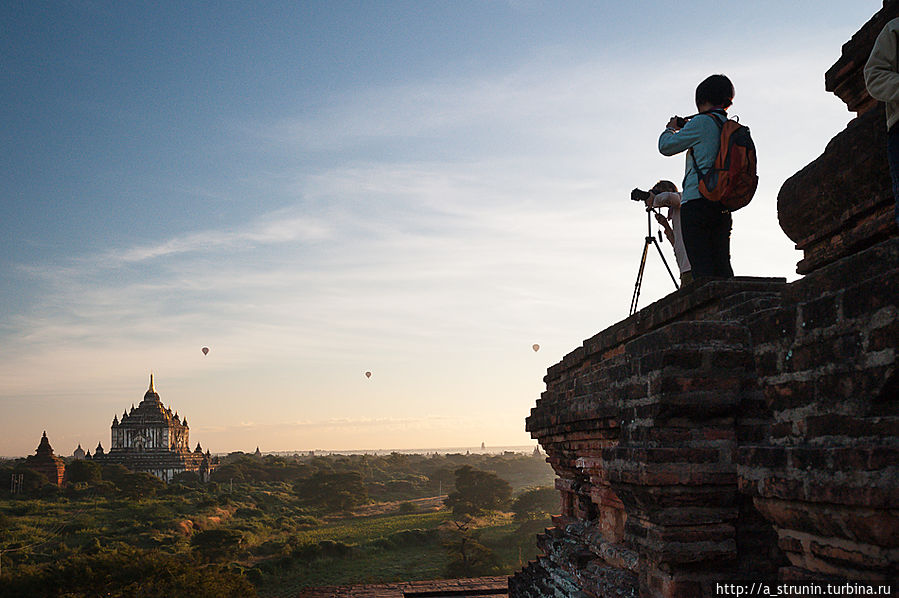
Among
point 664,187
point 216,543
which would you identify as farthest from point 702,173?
point 216,543

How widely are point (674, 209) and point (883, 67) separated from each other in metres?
2.94

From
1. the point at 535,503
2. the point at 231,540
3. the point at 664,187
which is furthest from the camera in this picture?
the point at 535,503

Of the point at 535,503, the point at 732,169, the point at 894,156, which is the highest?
the point at 732,169

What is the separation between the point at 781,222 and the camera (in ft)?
7.56

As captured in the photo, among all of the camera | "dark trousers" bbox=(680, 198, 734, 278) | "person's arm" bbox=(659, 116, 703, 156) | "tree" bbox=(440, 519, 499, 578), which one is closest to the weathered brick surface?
"dark trousers" bbox=(680, 198, 734, 278)

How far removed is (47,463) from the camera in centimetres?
4941

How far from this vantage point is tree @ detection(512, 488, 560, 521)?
3816cm

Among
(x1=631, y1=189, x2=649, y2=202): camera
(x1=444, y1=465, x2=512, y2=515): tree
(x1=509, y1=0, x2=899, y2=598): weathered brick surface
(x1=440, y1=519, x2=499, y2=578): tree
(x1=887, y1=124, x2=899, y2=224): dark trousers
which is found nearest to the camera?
(x1=509, y1=0, x2=899, y2=598): weathered brick surface

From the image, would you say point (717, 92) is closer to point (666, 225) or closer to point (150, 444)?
point (666, 225)

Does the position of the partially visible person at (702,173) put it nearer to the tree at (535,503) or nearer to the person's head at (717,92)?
the person's head at (717,92)

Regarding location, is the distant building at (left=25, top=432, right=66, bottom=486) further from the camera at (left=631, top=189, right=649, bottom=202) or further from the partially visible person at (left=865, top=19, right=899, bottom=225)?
the partially visible person at (left=865, top=19, right=899, bottom=225)

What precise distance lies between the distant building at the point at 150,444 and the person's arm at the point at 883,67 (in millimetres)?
65548

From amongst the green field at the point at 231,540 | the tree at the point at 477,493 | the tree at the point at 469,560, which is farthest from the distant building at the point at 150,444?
the tree at the point at 469,560

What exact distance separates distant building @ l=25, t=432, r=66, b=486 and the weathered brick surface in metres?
54.8
